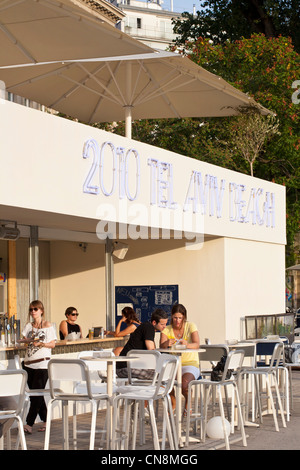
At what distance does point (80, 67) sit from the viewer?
1331cm

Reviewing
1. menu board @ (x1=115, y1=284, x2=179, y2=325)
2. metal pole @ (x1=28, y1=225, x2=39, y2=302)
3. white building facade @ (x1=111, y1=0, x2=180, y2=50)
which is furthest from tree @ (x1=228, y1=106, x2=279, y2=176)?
white building facade @ (x1=111, y1=0, x2=180, y2=50)

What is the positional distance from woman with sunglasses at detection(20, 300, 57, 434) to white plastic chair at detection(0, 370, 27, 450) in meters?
2.87

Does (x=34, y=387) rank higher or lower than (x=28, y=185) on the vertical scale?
lower

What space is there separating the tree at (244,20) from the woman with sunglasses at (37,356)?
2193 cm

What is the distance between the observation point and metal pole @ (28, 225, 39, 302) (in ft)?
39.5

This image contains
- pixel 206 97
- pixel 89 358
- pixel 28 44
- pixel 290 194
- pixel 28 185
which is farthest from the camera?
pixel 290 194

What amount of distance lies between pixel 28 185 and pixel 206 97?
19.9ft

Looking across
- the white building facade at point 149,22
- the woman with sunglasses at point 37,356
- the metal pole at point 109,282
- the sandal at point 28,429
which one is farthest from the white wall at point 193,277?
the white building facade at point 149,22

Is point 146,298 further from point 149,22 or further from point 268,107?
point 149,22

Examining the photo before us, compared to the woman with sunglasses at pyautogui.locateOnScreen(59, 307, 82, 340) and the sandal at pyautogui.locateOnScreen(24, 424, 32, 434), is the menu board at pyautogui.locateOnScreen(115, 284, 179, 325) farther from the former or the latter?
the sandal at pyautogui.locateOnScreen(24, 424, 32, 434)

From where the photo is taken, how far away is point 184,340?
1027cm

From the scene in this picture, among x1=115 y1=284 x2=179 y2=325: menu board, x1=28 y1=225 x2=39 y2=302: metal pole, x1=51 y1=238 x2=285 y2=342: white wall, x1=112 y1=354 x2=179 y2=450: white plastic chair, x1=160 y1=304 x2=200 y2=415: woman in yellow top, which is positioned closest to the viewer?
x1=112 y1=354 x2=179 y2=450: white plastic chair
